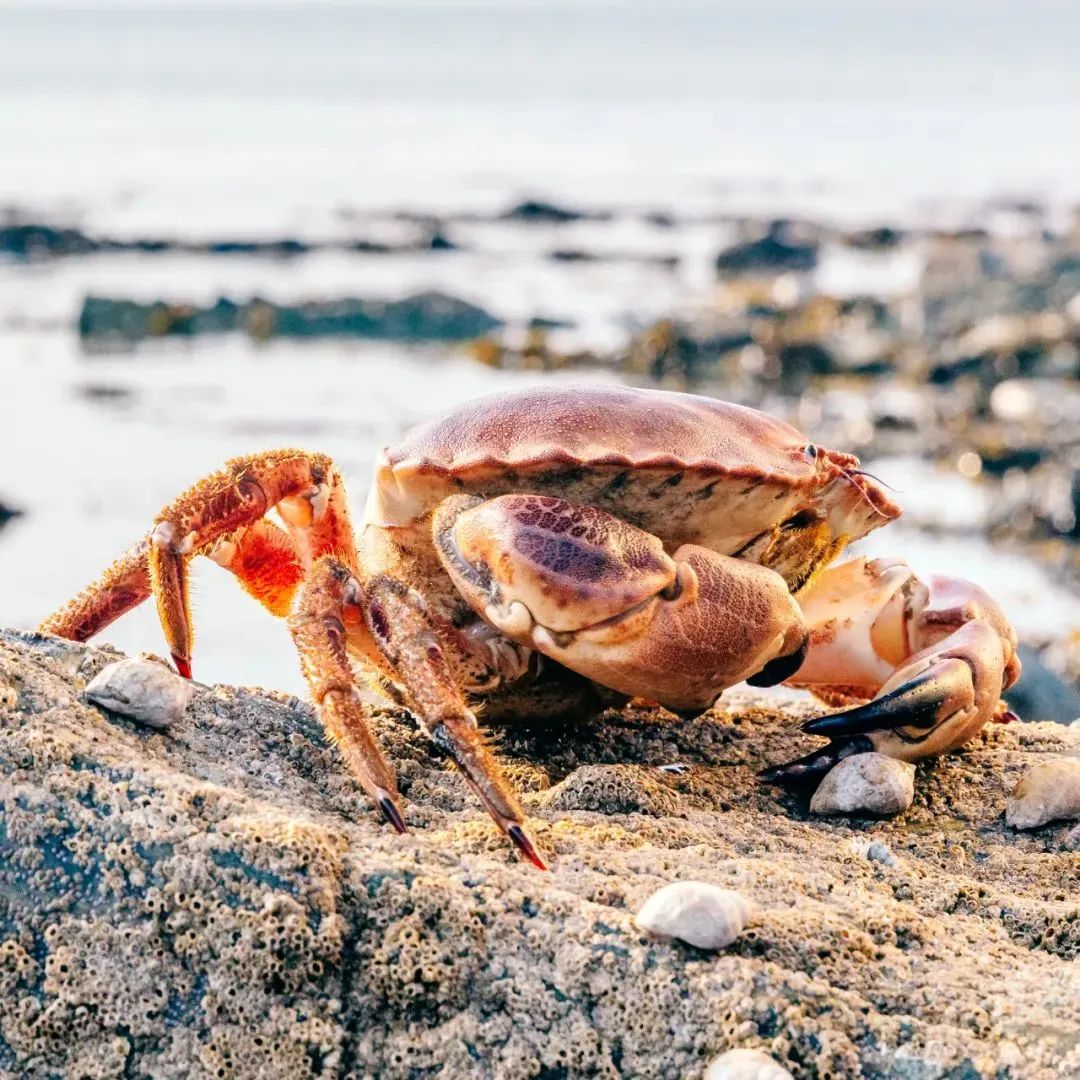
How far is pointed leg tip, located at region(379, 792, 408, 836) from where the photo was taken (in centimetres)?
279

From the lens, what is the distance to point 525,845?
108 inches

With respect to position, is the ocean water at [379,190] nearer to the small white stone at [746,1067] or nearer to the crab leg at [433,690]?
the crab leg at [433,690]

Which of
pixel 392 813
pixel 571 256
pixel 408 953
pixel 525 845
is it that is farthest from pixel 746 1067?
pixel 571 256

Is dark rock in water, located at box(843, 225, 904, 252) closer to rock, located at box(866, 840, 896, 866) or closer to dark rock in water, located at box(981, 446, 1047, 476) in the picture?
dark rock in water, located at box(981, 446, 1047, 476)

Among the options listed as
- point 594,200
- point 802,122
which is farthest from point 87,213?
point 802,122

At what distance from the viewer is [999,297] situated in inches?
688

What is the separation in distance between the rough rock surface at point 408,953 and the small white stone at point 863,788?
1.77ft

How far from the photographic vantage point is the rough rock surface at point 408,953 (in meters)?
2.30

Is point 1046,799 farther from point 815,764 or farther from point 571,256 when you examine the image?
point 571,256

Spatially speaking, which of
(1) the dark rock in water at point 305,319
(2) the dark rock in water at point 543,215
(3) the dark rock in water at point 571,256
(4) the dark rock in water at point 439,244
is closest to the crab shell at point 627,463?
(1) the dark rock in water at point 305,319

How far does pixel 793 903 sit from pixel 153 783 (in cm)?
118

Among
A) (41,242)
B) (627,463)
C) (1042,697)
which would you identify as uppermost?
(627,463)

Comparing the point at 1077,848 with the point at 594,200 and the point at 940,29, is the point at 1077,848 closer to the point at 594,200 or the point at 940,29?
the point at 594,200

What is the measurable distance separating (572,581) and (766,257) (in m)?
20.5
